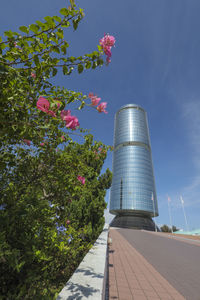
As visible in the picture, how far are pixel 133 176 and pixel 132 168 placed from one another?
3.31 meters

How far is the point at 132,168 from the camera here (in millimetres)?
60281

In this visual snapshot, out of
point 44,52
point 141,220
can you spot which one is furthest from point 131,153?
point 44,52

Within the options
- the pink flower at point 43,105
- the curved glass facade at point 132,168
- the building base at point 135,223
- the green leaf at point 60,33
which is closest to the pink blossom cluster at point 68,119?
the pink flower at point 43,105

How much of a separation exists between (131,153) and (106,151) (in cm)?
6160

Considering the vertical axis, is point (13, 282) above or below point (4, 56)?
below

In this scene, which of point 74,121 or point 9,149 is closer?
point 74,121

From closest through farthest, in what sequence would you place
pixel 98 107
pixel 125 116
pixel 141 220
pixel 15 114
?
pixel 15 114, pixel 98 107, pixel 141 220, pixel 125 116

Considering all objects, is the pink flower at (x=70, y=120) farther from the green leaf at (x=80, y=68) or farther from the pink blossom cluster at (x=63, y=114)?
the green leaf at (x=80, y=68)

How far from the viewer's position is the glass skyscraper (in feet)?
181

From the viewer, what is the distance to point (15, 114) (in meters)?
1.29

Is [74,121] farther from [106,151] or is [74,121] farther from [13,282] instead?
[106,151]

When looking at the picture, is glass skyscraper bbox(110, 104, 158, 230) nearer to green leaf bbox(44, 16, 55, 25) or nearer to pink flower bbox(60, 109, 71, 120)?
pink flower bbox(60, 109, 71, 120)

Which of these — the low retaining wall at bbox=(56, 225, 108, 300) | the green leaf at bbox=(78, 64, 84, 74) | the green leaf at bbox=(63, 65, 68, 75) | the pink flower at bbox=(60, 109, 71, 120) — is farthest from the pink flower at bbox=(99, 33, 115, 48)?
the low retaining wall at bbox=(56, 225, 108, 300)

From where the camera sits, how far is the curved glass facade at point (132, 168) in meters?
55.9
